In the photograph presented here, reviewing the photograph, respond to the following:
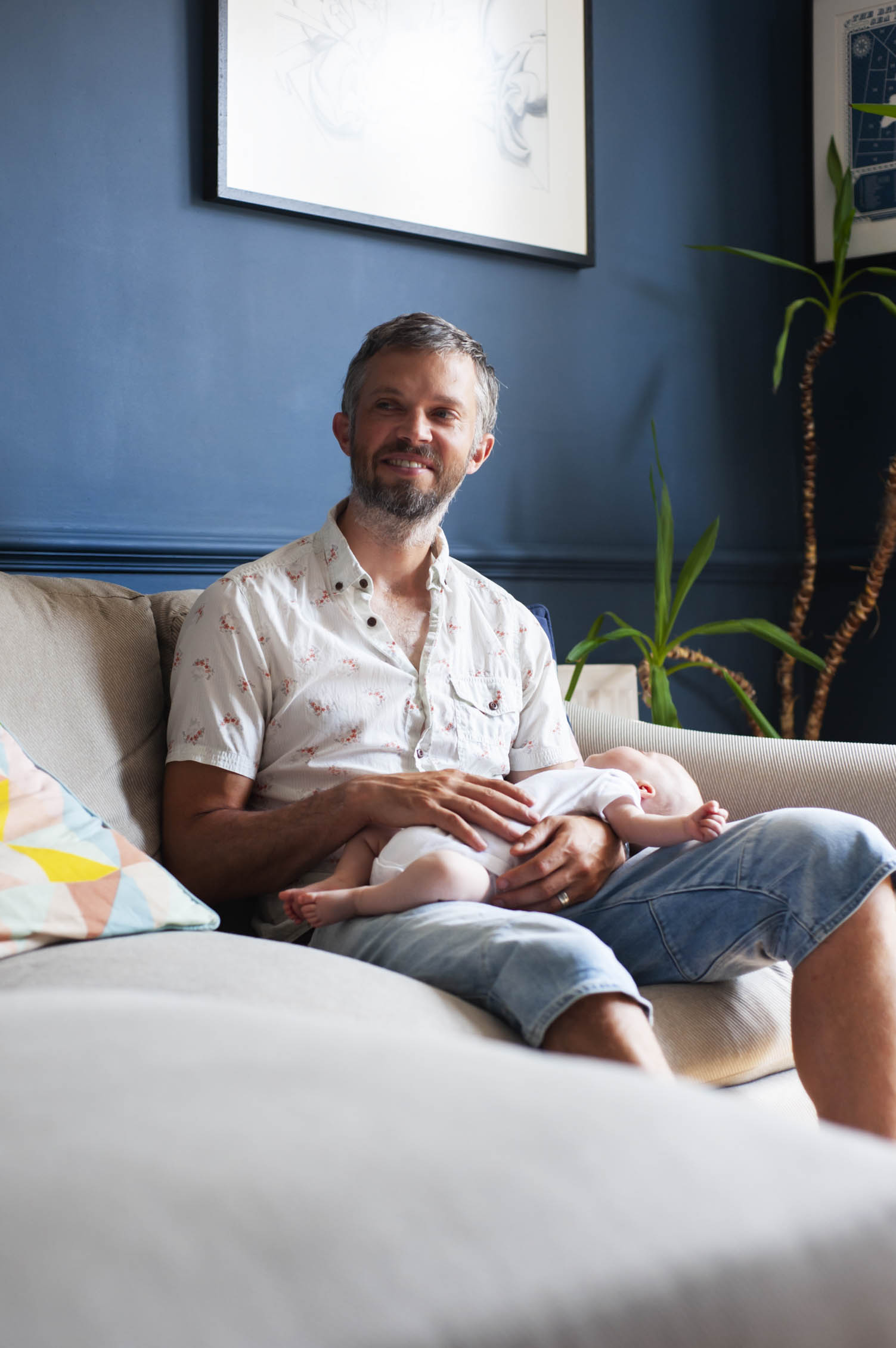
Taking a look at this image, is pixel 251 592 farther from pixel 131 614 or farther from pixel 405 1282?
pixel 405 1282

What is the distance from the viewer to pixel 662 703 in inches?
99.7

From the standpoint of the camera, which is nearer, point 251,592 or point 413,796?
point 413,796

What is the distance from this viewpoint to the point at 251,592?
1597mm

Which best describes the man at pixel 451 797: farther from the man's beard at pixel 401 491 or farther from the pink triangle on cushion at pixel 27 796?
the pink triangle on cushion at pixel 27 796

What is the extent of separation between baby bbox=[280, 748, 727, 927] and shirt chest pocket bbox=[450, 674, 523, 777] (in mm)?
129

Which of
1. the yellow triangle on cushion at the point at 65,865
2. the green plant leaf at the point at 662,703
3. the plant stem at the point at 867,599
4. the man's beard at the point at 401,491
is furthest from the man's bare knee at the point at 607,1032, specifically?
the plant stem at the point at 867,599

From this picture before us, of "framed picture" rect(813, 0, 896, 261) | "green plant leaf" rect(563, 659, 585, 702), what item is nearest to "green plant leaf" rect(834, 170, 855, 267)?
"framed picture" rect(813, 0, 896, 261)

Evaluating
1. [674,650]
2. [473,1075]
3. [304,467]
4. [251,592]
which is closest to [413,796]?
[251,592]

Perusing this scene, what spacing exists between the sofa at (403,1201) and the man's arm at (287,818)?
1.22m

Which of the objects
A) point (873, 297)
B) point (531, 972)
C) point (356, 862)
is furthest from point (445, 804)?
point (873, 297)

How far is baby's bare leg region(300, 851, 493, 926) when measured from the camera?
1.31m

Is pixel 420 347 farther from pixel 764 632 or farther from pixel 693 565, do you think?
pixel 764 632

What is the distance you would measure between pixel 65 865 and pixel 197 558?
3.32ft

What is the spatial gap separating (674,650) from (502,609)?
117 cm
